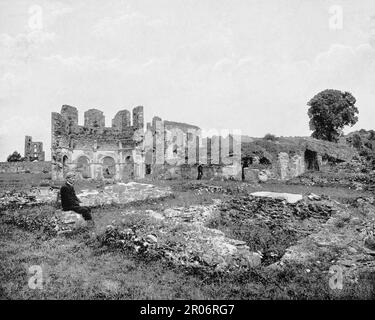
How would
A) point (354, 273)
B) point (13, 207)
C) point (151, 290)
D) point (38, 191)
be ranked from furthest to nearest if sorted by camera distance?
point (38, 191) < point (13, 207) < point (354, 273) < point (151, 290)

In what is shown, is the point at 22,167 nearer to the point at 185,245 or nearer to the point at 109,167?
the point at 109,167

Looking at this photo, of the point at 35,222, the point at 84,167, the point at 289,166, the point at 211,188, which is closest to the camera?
the point at 35,222

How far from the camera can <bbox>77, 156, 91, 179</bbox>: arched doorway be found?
96.8 ft

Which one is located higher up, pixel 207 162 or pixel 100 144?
pixel 100 144

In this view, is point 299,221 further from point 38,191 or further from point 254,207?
point 38,191

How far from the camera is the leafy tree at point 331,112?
131ft

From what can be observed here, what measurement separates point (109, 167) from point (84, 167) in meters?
4.42

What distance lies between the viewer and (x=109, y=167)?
1350 inches

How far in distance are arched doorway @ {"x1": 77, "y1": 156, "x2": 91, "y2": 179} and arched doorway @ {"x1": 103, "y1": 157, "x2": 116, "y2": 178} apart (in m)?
1.98

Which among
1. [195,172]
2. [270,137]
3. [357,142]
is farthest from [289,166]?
[357,142]

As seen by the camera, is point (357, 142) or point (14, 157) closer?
point (357, 142)
